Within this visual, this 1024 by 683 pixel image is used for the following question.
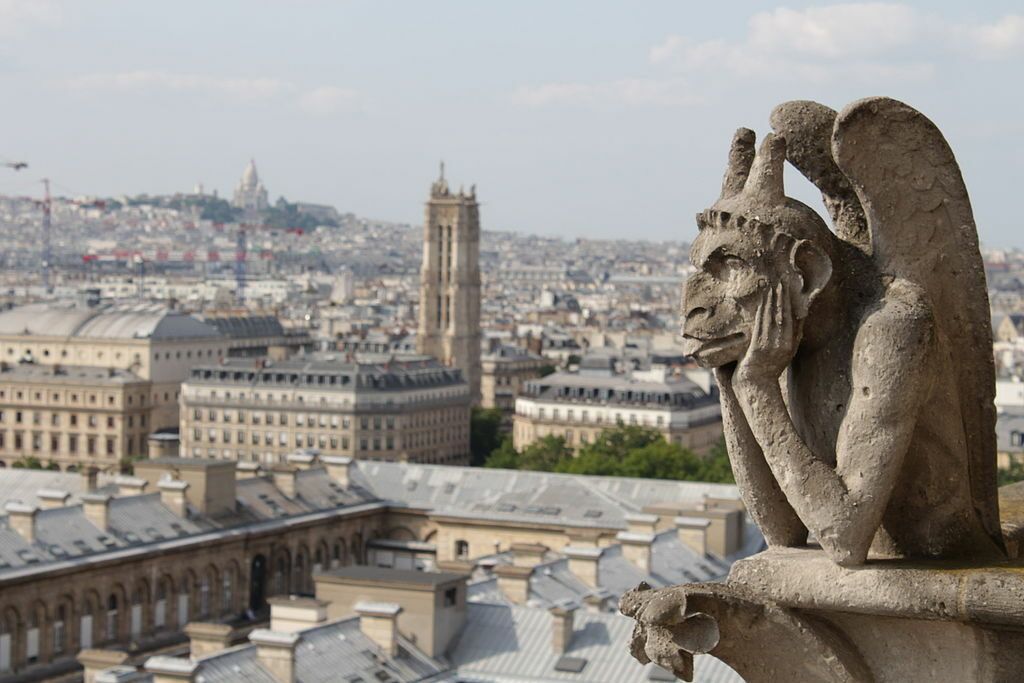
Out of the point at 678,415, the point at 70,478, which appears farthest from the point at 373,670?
the point at 678,415

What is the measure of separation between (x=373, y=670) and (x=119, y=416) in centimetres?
10222

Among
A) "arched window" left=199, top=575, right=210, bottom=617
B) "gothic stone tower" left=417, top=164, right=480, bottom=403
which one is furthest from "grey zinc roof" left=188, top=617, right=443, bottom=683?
"gothic stone tower" left=417, top=164, right=480, bottom=403

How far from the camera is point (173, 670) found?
3891 cm

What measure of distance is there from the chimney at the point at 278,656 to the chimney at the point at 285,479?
35.8 m

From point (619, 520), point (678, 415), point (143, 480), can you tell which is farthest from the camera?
point (678, 415)

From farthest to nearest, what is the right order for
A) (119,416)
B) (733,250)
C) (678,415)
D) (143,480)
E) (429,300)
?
(429,300)
(119,416)
(678,415)
(143,480)
(733,250)

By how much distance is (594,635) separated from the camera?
4572 cm

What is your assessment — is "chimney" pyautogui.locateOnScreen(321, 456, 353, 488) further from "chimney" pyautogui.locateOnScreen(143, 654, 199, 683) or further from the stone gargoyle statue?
the stone gargoyle statue

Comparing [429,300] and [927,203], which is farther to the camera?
[429,300]

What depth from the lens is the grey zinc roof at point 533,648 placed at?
145ft

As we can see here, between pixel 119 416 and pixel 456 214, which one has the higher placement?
pixel 456 214

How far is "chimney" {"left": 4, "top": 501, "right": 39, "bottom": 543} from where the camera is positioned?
5997 centimetres

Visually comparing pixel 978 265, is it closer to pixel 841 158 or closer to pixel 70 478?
pixel 841 158

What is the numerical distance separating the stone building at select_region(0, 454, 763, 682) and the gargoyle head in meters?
32.0
